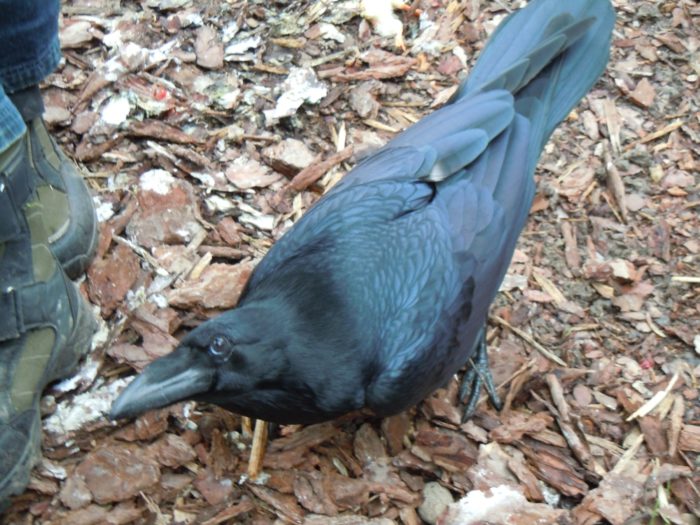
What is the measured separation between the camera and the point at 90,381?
11.6ft

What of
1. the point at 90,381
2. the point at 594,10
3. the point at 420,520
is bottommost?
the point at 420,520

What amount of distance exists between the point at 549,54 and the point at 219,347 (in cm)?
207

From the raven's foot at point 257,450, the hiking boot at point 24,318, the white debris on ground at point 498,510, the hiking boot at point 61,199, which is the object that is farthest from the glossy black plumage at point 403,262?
the hiking boot at point 61,199

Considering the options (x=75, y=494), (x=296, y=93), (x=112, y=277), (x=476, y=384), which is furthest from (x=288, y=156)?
(x=75, y=494)

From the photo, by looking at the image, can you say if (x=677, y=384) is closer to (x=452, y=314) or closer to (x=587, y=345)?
(x=587, y=345)

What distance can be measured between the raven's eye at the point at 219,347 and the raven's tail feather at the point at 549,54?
174 centimetres

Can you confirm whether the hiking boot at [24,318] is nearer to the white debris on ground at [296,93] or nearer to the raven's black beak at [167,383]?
the raven's black beak at [167,383]

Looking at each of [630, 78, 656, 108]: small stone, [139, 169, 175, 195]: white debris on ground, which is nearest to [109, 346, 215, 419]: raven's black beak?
A: [139, 169, 175, 195]: white debris on ground

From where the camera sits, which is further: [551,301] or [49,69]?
[551,301]

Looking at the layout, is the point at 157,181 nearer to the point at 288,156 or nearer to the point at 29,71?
the point at 288,156

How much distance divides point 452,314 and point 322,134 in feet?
5.00

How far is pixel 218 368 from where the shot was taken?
2904 mm

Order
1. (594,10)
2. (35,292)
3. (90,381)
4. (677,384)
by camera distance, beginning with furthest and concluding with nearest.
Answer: (594,10)
(677,384)
(90,381)
(35,292)

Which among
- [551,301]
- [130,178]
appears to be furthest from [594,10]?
[130,178]
